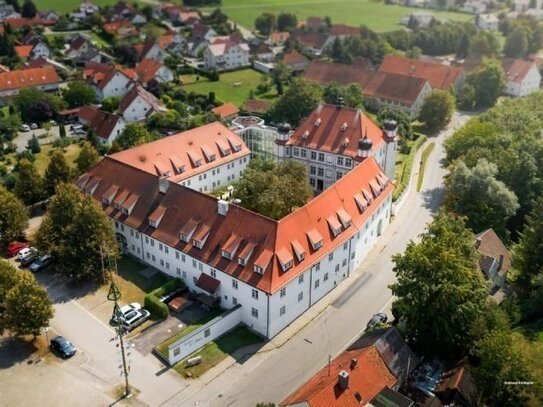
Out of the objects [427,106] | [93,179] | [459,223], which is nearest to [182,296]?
A: [93,179]

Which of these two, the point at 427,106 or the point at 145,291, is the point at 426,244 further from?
the point at 427,106

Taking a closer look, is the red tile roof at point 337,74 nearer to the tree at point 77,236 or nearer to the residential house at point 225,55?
the residential house at point 225,55

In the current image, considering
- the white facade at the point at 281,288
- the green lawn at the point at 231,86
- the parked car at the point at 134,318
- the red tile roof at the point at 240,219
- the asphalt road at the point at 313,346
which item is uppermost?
the red tile roof at the point at 240,219

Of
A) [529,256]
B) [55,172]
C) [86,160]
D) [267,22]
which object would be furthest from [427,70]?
[55,172]

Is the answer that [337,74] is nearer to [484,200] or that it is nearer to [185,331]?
[484,200]

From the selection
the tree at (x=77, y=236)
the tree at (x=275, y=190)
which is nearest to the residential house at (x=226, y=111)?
the tree at (x=275, y=190)

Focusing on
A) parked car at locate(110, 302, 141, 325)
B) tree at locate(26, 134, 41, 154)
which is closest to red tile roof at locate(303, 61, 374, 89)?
tree at locate(26, 134, 41, 154)

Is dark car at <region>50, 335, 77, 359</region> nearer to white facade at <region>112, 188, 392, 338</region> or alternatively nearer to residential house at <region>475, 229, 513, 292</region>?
white facade at <region>112, 188, 392, 338</region>
